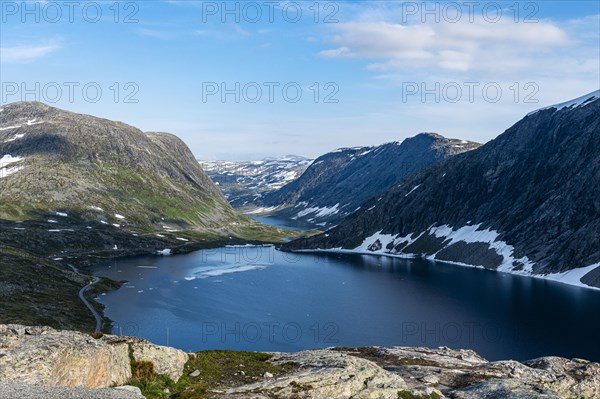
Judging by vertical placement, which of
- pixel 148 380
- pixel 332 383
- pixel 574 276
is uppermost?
pixel 148 380

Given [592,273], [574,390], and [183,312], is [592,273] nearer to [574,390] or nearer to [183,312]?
[183,312]

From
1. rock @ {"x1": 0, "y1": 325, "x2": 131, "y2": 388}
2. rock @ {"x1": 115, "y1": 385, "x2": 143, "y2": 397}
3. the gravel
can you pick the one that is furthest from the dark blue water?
the gravel

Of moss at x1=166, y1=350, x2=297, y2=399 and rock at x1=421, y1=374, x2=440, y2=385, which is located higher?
moss at x1=166, y1=350, x2=297, y2=399

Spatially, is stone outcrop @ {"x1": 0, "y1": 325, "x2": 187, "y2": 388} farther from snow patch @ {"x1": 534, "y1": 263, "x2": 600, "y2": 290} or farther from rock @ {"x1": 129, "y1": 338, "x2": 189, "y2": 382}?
snow patch @ {"x1": 534, "y1": 263, "x2": 600, "y2": 290}

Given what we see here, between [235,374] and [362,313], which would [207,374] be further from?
[362,313]

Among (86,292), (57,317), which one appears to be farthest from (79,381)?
(86,292)

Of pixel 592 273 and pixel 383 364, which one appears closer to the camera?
pixel 383 364

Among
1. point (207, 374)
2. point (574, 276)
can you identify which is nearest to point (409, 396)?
point (207, 374)
